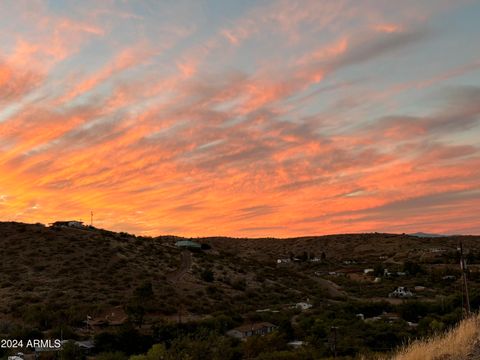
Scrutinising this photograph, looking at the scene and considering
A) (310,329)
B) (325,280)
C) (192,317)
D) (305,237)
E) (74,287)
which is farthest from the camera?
(305,237)

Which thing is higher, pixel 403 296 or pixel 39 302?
pixel 39 302

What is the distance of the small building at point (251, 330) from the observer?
35.4 meters

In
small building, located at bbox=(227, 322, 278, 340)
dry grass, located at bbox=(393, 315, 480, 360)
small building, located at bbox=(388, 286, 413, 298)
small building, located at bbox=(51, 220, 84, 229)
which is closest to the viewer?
dry grass, located at bbox=(393, 315, 480, 360)

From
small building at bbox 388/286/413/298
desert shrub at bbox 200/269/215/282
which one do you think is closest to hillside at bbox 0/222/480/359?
desert shrub at bbox 200/269/215/282

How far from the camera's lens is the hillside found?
34.9m

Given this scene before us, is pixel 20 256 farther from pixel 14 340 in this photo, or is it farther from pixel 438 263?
pixel 438 263

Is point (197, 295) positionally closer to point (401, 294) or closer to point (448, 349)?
point (401, 294)

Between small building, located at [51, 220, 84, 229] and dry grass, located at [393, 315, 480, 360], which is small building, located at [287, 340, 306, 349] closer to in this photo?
dry grass, located at [393, 315, 480, 360]

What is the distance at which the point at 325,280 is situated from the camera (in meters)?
80.4

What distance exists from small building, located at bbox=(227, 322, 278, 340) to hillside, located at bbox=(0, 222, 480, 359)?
1065 mm

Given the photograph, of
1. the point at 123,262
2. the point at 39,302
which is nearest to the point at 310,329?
the point at 39,302

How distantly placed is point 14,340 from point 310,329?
22.4 meters

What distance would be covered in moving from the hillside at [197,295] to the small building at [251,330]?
1.06 m

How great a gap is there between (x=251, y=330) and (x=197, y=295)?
61.6 ft
